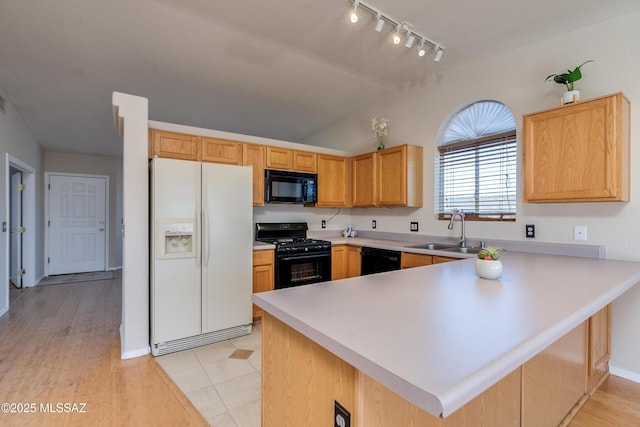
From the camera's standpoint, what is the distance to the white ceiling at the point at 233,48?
7.43 ft

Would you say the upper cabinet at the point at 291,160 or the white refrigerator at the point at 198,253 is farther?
the upper cabinet at the point at 291,160

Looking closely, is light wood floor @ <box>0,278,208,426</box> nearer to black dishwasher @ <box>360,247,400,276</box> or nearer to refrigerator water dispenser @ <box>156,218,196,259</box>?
refrigerator water dispenser @ <box>156,218,196,259</box>

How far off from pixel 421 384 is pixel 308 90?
366cm

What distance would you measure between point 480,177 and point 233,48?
274cm

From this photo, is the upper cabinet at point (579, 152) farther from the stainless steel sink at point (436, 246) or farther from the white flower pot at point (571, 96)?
the stainless steel sink at point (436, 246)

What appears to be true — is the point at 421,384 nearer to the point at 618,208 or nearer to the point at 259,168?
the point at 618,208

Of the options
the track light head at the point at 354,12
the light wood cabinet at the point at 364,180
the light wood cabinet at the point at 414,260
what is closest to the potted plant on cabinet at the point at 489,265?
the light wood cabinet at the point at 414,260

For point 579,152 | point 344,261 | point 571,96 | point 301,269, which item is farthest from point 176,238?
Answer: point 571,96

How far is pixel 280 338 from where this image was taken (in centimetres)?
120

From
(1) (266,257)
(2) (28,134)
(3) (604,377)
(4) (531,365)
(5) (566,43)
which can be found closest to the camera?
(4) (531,365)

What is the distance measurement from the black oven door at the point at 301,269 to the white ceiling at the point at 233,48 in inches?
79.3

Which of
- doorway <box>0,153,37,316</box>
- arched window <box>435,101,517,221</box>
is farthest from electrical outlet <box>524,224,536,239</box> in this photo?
doorway <box>0,153,37,316</box>

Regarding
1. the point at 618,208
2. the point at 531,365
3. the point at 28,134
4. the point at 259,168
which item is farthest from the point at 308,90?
the point at 28,134

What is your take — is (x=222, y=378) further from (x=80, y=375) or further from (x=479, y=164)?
(x=479, y=164)
